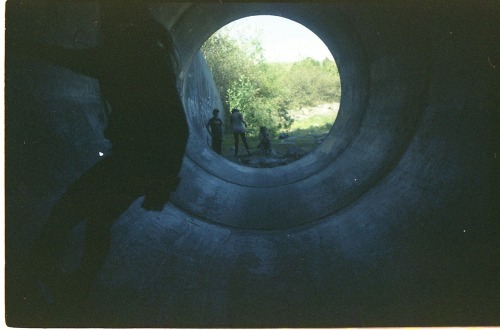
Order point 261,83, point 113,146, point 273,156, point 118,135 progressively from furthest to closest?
point 261,83 → point 273,156 → point 118,135 → point 113,146

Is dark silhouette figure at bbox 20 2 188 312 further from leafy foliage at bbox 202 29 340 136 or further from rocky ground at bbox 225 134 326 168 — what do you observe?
leafy foliage at bbox 202 29 340 136

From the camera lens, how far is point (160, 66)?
8.48ft

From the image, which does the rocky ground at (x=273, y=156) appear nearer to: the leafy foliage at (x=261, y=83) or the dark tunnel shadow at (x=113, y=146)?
the dark tunnel shadow at (x=113, y=146)

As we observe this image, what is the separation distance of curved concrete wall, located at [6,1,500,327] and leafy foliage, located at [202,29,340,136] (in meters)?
13.5

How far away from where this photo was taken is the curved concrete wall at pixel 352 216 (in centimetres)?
197

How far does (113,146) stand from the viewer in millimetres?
2514

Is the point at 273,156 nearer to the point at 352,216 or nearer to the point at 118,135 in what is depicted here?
the point at 352,216

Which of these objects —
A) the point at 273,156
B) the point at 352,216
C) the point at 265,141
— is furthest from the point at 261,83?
the point at 352,216

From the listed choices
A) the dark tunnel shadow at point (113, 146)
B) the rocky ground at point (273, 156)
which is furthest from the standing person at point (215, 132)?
the dark tunnel shadow at point (113, 146)

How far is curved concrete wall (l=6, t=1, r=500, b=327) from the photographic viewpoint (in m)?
1.97

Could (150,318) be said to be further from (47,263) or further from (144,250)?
(47,263)

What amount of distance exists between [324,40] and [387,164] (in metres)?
2.64

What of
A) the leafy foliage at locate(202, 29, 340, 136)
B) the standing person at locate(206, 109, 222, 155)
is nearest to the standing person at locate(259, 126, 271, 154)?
the standing person at locate(206, 109, 222, 155)

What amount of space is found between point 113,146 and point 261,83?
18.9m
